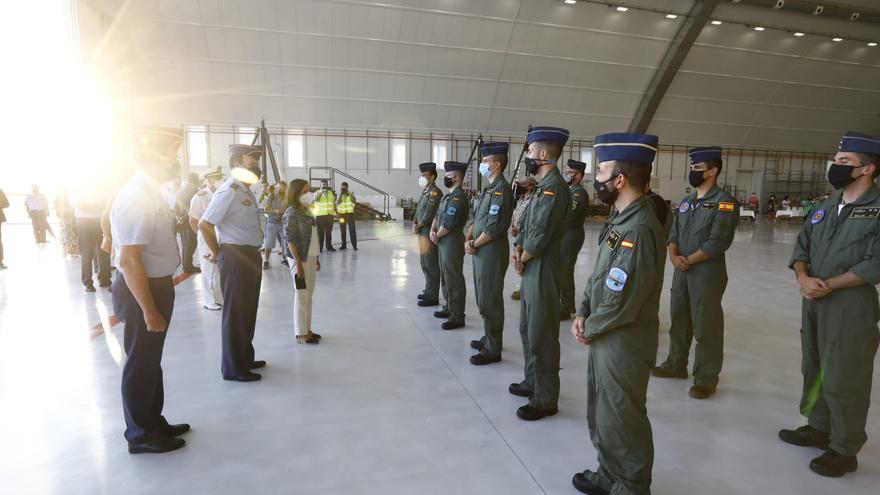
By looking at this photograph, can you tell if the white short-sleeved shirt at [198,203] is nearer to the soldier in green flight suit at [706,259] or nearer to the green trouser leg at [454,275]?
the green trouser leg at [454,275]

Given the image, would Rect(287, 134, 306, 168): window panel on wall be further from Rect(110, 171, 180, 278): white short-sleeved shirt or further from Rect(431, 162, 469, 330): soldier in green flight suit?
Rect(110, 171, 180, 278): white short-sleeved shirt

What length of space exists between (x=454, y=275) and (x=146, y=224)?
3.05 metres

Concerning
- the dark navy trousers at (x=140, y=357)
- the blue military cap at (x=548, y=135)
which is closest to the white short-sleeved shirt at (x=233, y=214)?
the dark navy trousers at (x=140, y=357)

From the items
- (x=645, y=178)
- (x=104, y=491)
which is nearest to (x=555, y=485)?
(x=645, y=178)

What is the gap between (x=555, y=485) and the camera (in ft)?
7.55

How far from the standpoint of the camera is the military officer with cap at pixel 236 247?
3.44m

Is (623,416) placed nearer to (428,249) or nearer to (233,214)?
(233,214)

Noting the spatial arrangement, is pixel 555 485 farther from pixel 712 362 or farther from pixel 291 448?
pixel 712 362

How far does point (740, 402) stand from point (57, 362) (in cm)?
534

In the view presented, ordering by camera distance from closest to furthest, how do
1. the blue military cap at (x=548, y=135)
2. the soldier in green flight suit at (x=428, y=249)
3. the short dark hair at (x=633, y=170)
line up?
the short dark hair at (x=633, y=170), the blue military cap at (x=548, y=135), the soldier in green flight suit at (x=428, y=249)

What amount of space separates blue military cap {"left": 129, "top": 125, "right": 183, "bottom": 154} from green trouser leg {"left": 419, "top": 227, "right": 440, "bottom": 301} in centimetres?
362

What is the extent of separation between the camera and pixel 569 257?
18.0 ft

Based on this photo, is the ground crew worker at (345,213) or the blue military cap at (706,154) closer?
the blue military cap at (706,154)

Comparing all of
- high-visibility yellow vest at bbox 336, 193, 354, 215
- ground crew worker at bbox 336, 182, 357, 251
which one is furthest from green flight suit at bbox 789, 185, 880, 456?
high-visibility yellow vest at bbox 336, 193, 354, 215
